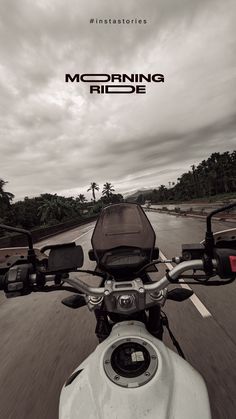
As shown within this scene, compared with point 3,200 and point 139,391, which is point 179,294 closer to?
point 139,391

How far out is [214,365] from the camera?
9.32 feet

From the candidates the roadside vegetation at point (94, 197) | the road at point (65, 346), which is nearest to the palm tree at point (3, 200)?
the roadside vegetation at point (94, 197)

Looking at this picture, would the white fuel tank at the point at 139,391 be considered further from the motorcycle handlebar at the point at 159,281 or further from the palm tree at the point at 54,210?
the palm tree at the point at 54,210

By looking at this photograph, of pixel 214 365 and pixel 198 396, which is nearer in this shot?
pixel 198 396

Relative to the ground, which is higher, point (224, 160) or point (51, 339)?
point (224, 160)

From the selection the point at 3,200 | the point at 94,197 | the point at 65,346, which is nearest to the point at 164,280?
the point at 65,346

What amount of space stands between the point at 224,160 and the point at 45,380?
99.6 metres

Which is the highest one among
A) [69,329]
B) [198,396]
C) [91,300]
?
[91,300]

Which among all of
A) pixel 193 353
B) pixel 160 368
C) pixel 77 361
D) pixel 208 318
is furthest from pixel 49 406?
pixel 208 318

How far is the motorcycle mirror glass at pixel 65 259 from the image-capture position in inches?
62.2

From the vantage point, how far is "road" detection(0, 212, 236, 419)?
8.13 feet

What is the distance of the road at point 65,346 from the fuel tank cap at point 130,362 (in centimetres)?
146

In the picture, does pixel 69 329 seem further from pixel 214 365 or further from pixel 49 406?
pixel 214 365

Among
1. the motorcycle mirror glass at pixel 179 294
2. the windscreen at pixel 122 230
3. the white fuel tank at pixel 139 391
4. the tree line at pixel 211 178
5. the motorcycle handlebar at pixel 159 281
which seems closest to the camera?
the white fuel tank at pixel 139 391
